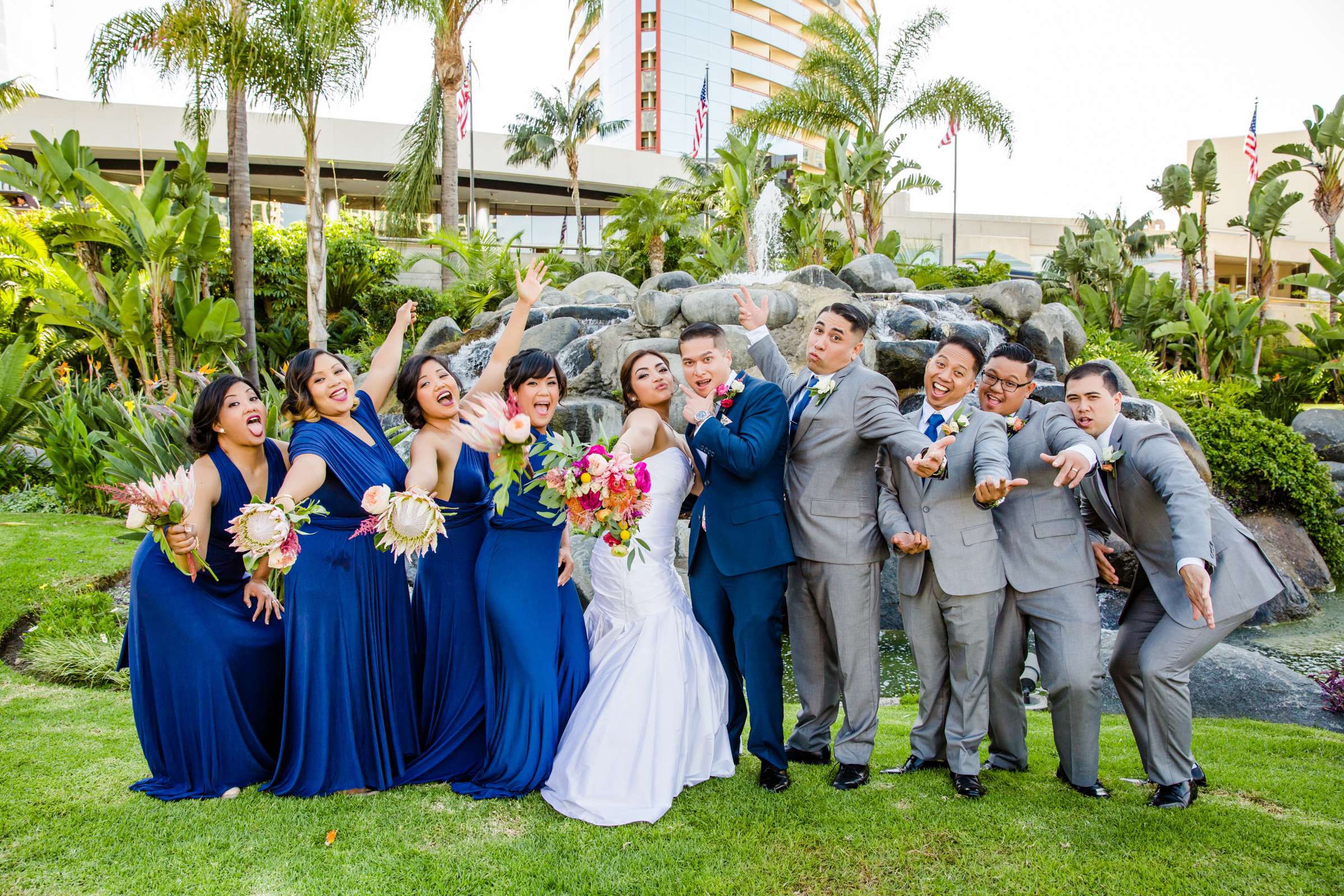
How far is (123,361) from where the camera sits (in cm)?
1447

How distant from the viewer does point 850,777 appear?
13.8 feet

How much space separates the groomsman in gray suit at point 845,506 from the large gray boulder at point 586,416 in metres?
6.78

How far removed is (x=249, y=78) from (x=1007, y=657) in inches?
Result: 597

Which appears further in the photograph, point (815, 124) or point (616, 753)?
point (815, 124)

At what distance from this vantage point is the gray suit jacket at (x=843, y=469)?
4.21 meters

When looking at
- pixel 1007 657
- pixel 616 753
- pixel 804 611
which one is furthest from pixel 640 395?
pixel 1007 657

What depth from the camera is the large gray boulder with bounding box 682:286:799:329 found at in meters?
12.8

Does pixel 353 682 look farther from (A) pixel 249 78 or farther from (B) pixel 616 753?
(A) pixel 249 78

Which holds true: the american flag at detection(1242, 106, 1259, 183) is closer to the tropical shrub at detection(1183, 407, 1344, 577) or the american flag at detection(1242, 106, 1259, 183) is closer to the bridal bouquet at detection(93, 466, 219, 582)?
the tropical shrub at detection(1183, 407, 1344, 577)

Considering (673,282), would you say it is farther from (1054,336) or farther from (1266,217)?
(1266,217)

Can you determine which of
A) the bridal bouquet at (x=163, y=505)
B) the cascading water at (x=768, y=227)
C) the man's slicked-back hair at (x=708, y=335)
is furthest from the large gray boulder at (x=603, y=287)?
the bridal bouquet at (x=163, y=505)

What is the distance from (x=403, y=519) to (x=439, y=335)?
42.8 ft

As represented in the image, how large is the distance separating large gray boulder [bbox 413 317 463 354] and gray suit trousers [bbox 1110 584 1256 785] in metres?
13.5

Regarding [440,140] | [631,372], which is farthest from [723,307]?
[440,140]
